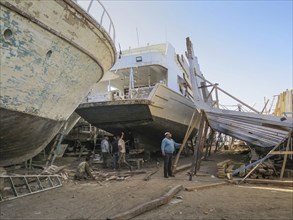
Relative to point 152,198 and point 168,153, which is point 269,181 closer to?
point 168,153

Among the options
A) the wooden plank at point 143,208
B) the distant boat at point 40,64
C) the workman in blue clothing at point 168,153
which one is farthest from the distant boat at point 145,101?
the wooden plank at point 143,208

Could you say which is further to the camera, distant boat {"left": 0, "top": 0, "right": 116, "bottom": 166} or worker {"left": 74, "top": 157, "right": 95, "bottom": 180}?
worker {"left": 74, "top": 157, "right": 95, "bottom": 180}

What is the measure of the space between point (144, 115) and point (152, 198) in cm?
541

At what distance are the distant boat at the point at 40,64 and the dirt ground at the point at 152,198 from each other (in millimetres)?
1289

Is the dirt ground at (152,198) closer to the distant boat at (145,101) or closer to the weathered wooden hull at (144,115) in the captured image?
the weathered wooden hull at (144,115)

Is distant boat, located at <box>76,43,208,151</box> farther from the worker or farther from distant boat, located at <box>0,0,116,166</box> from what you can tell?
distant boat, located at <box>0,0,116,166</box>

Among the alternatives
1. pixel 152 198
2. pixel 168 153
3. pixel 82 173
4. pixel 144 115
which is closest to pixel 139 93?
pixel 144 115

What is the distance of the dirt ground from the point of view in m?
4.28

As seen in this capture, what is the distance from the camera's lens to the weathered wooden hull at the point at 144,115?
1026cm

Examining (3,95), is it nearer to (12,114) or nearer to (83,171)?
(12,114)

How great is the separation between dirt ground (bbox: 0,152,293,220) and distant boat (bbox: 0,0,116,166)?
50.7 inches

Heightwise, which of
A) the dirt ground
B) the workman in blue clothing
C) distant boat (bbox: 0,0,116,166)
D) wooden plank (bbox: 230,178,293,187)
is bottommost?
the dirt ground

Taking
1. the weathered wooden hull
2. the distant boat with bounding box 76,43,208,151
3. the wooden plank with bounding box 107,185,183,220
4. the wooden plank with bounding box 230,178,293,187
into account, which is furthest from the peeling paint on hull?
the wooden plank with bounding box 230,178,293,187

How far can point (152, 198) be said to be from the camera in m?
5.32
